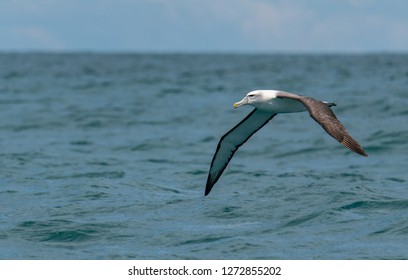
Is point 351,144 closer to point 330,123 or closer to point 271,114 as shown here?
point 330,123

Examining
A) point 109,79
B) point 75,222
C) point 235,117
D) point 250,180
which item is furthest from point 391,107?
point 109,79

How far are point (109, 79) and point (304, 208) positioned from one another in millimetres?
45252

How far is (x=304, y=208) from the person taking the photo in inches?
583

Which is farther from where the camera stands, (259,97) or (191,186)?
(191,186)

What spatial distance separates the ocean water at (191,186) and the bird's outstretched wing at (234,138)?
0.60 meters

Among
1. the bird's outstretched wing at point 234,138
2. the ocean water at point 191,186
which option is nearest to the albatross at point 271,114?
the bird's outstretched wing at point 234,138

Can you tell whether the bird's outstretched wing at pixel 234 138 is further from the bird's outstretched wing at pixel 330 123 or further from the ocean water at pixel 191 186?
the bird's outstretched wing at pixel 330 123

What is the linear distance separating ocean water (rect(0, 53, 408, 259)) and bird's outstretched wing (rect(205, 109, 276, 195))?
0.60 metres

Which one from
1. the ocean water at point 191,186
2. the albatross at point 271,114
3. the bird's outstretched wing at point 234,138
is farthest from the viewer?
the bird's outstretched wing at point 234,138

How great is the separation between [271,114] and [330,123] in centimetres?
366

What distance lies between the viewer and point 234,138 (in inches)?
616

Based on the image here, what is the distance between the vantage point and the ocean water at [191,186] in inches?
499

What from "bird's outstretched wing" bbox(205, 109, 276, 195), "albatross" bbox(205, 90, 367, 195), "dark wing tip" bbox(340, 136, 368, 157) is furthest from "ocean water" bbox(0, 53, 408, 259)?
"dark wing tip" bbox(340, 136, 368, 157)

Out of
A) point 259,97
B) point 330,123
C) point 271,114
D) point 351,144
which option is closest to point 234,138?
point 271,114
